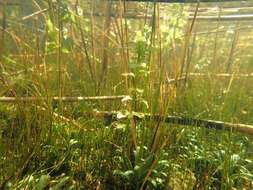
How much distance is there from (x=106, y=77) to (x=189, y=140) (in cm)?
80

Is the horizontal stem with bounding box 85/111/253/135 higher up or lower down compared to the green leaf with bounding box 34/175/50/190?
higher up

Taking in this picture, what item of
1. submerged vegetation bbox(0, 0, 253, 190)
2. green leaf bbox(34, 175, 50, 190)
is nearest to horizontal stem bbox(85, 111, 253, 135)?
submerged vegetation bbox(0, 0, 253, 190)

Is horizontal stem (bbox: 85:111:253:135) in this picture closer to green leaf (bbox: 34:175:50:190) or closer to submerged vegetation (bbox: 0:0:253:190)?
submerged vegetation (bbox: 0:0:253:190)

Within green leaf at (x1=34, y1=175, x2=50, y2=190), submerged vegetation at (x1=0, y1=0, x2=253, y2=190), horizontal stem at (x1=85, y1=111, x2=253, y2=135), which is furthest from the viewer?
horizontal stem at (x1=85, y1=111, x2=253, y2=135)

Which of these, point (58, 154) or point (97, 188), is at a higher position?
point (58, 154)

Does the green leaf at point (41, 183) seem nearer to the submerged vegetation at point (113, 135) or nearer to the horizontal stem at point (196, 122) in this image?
the submerged vegetation at point (113, 135)

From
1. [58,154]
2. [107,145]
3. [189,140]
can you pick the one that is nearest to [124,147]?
[107,145]

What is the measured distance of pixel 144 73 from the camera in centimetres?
177

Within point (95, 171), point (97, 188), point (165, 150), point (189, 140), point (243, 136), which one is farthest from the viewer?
point (243, 136)

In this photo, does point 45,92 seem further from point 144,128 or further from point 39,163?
point 144,128

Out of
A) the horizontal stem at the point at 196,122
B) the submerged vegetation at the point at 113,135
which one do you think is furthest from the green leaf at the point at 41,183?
the horizontal stem at the point at 196,122

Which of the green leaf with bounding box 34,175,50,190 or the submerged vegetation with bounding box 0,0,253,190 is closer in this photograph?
the green leaf with bounding box 34,175,50,190

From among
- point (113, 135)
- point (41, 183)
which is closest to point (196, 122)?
point (113, 135)

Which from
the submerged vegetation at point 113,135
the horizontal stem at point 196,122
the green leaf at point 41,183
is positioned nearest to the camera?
the green leaf at point 41,183
